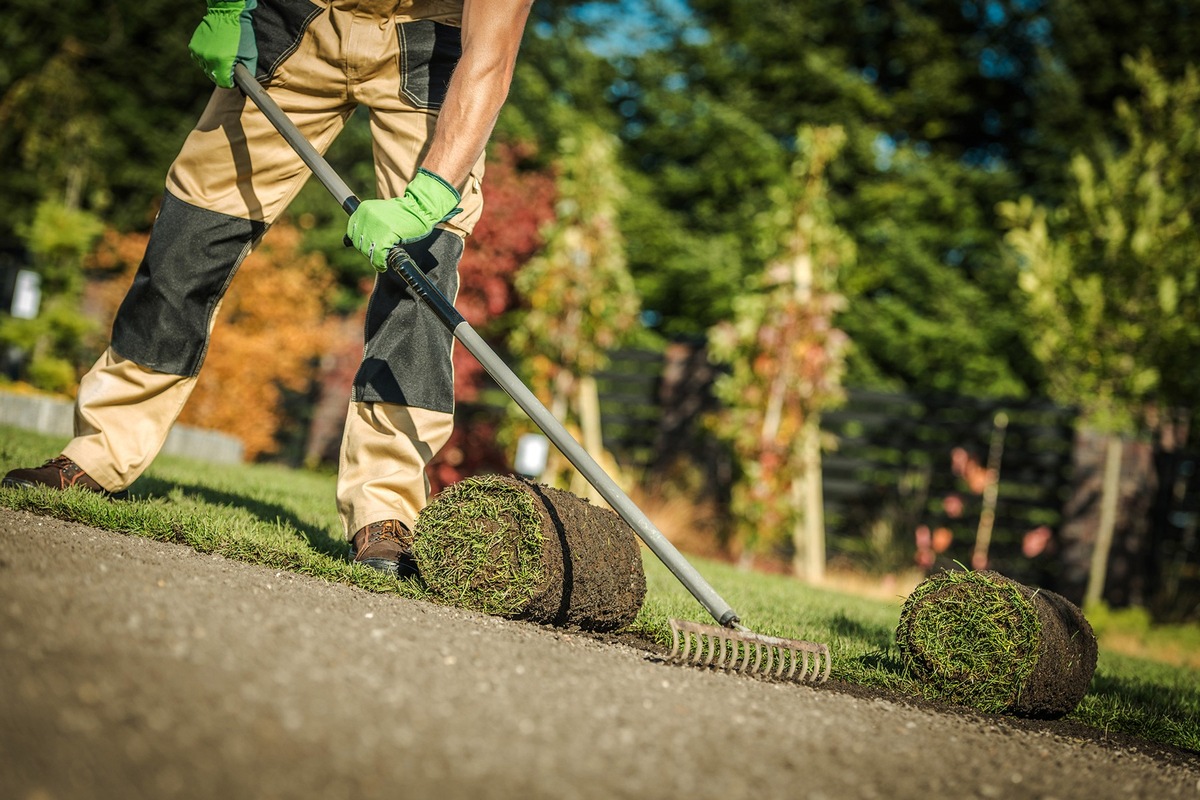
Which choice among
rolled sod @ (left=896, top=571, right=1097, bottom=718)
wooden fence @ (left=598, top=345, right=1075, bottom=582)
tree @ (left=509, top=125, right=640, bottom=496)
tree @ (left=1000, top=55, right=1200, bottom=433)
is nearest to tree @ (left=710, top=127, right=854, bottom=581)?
tree @ (left=509, top=125, right=640, bottom=496)

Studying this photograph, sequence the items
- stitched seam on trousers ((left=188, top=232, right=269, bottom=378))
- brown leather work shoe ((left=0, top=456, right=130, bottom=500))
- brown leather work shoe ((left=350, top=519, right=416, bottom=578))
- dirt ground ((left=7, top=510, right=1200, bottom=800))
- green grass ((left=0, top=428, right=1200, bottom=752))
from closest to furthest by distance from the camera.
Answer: dirt ground ((left=7, top=510, right=1200, bottom=800)) → green grass ((left=0, top=428, right=1200, bottom=752)) → brown leather work shoe ((left=350, top=519, right=416, bottom=578)) → brown leather work shoe ((left=0, top=456, right=130, bottom=500)) → stitched seam on trousers ((left=188, top=232, right=269, bottom=378))

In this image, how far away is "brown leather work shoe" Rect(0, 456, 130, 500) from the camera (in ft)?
9.96

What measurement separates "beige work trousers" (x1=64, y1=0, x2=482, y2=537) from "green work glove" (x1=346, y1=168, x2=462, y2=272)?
293 mm

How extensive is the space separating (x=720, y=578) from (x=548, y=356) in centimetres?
401

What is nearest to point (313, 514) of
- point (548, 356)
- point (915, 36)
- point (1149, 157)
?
point (548, 356)

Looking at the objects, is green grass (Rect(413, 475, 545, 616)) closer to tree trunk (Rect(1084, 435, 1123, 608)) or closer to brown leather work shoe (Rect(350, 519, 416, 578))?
brown leather work shoe (Rect(350, 519, 416, 578))

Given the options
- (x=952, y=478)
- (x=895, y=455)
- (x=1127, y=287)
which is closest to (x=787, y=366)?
(x=1127, y=287)

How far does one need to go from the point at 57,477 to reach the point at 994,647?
267 centimetres

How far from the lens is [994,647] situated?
8.84 feet

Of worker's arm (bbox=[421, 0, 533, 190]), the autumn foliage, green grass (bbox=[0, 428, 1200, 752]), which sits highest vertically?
the autumn foliage

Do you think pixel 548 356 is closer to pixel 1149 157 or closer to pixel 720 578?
pixel 720 578

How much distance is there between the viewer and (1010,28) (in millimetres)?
15789

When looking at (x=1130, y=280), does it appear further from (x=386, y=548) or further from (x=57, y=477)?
(x=57, y=477)

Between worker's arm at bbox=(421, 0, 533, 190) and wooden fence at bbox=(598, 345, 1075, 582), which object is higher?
worker's arm at bbox=(421, 0, 533, 190)
